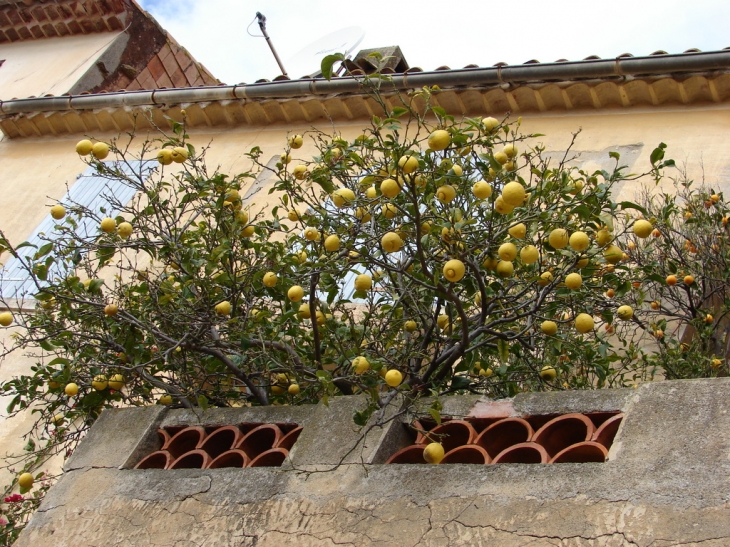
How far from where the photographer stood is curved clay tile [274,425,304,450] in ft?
12.2

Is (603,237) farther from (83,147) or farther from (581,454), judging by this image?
(83,147)

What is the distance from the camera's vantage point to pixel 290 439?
3.76 meters

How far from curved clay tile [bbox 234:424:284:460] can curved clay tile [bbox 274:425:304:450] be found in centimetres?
9

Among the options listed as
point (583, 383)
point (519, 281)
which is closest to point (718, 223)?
point (583, 383)

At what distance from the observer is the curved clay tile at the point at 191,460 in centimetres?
385

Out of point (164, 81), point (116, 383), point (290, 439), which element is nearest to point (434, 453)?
point (290, 439)

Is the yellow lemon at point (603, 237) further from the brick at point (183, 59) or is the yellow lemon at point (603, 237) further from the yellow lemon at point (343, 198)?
the brick at point (183, 59)

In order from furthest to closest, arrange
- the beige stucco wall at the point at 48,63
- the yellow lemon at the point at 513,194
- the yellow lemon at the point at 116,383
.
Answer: the beige stucco wall at the point at 48,63 → the yellow lemon at the point at 116,383 → the yellow lemon at the point at 513,194

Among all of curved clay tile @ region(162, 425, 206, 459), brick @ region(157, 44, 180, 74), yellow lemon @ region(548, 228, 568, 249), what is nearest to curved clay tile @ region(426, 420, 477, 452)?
yellow lemon @ region(548, 228, 568, 249)

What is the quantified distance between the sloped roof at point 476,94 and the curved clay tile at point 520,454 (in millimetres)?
5002

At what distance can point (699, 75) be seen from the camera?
8031 mm

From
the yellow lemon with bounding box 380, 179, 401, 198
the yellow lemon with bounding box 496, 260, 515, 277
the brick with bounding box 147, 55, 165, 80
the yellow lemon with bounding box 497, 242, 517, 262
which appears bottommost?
the brick with bounding box 147, 55, 165, 80

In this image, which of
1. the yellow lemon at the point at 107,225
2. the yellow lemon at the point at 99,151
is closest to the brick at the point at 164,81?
the yellow lemon at the point at 99,151

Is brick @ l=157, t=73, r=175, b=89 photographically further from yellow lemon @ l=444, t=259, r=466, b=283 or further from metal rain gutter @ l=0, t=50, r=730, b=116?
yellow lemon @ l=444, t=259, r=466, b=283
